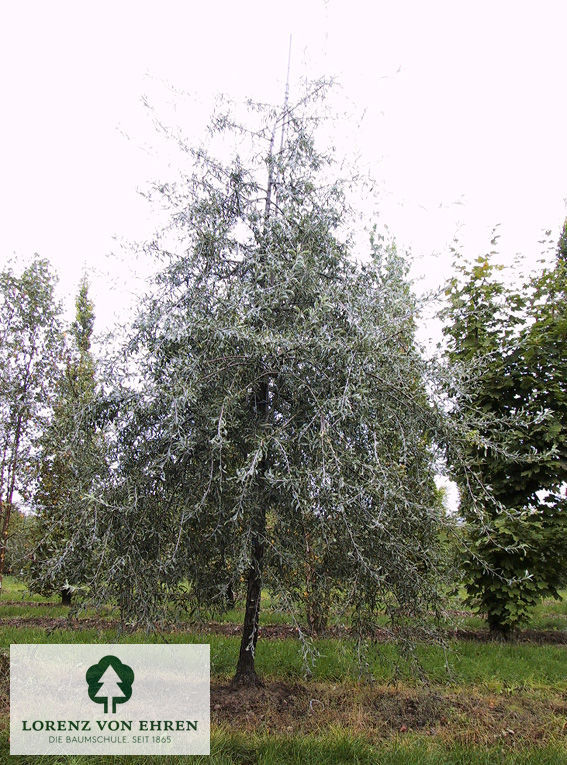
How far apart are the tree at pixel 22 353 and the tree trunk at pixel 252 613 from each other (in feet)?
20.6

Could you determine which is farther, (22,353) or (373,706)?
(22,353)

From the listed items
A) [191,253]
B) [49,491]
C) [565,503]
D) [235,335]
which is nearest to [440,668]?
[565,503]

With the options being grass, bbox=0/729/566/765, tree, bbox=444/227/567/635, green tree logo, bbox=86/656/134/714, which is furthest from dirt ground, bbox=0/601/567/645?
grass, bbox=0/729/566/765

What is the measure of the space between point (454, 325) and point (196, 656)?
22.9 feet

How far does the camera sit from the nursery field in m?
3.99

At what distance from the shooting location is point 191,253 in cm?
495

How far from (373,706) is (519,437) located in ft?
16.8

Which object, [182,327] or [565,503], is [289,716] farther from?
[565,503]

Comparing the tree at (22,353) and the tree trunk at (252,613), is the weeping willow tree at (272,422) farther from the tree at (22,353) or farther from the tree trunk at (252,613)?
the tree at (22,353)

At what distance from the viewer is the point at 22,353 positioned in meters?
10.6

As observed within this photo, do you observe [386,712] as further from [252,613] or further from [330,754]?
[252,613]

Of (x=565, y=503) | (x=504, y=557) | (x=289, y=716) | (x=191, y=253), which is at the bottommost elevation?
(x=289, y=716)

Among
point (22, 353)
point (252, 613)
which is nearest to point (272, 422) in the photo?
point (252, 613)

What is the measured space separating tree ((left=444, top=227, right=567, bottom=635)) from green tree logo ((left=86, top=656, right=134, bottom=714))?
5336 mm
